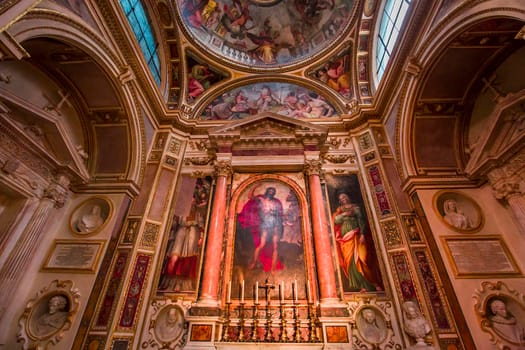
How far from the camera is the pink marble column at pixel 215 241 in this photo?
19.8ft

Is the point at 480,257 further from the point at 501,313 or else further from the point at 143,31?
the point at 143,31

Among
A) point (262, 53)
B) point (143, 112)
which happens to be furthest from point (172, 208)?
point (262, 53)

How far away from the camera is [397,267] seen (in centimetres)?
617

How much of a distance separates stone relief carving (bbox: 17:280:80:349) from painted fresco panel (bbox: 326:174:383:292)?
6.40m

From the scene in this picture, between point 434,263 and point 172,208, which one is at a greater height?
point 172,208

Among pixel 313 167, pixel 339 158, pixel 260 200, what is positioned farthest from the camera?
pixel 339 158

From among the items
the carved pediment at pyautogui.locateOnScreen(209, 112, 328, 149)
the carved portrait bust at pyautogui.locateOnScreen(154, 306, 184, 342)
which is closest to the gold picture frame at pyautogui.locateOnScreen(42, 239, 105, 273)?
the carved portrait bust at pyautogui.locateOnScreen(154, 306, 184, 342)

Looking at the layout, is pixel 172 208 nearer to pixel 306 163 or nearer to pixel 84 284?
pixel 84 284

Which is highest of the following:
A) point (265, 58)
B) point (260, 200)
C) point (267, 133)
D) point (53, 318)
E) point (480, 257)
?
point (265, 58)

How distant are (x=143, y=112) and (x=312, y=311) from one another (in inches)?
297

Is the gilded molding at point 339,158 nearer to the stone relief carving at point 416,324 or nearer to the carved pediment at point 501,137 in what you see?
the carved pediment at point 501,137

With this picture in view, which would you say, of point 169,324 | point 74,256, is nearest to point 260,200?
point 169,324

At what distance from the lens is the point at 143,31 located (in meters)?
8.54

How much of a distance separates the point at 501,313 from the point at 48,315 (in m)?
9.54
